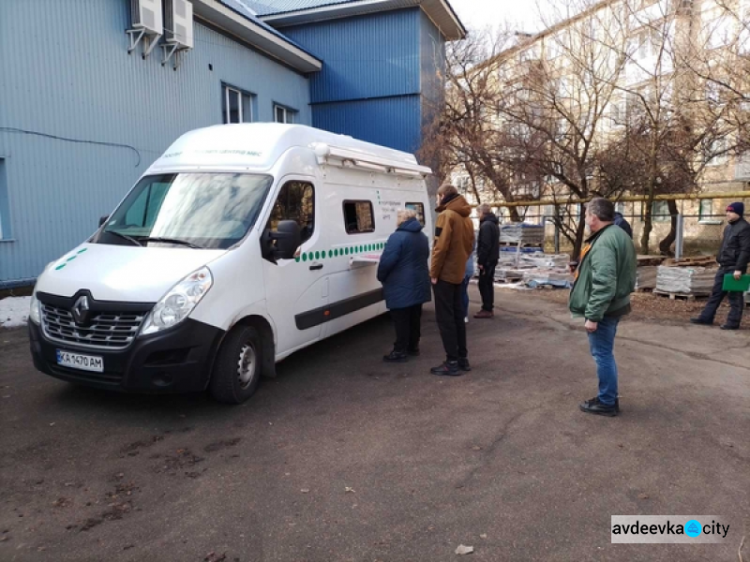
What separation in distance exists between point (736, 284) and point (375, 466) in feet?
21.8

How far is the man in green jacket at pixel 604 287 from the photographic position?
4.40 meters

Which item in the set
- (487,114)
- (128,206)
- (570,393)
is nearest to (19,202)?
(128,206)

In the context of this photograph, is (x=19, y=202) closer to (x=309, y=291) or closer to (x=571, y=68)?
(x=309, y=291)

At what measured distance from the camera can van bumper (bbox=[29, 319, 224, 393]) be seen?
4.27 metres

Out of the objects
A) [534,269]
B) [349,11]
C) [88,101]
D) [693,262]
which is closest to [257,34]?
[349,11]

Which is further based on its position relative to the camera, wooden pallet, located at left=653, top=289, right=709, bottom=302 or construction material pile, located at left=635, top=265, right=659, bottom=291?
construction material pile, located at left=635, top=265, right=659, bottom=291

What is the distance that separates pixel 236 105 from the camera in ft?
53.7

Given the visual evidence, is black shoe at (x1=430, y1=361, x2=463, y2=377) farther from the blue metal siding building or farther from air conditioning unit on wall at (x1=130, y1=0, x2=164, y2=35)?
air conditioning unit on wall at (x1=130, y1=0, x2=164, y2=35)

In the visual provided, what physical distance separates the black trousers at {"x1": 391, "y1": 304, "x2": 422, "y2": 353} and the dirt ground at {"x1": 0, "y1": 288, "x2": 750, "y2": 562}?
14.7 inches

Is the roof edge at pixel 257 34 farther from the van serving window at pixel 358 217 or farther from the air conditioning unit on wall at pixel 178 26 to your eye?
the van serving window at pixel 358 217

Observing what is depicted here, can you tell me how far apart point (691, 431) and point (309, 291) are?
3728 millimetres

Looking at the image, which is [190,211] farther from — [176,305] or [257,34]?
[257,34]

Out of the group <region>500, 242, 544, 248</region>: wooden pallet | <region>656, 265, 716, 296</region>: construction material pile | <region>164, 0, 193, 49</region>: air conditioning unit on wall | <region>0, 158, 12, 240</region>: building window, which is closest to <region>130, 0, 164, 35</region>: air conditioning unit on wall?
<region>164, 0, 193, 49</region>: air conditioning unit on wall

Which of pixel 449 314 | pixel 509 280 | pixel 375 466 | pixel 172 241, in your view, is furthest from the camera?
pixel 509 280
